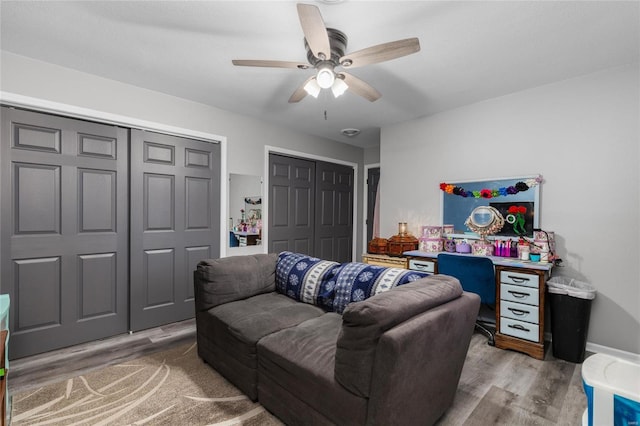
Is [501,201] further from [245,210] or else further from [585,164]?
[245,210]

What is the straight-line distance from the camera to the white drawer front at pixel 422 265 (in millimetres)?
3123

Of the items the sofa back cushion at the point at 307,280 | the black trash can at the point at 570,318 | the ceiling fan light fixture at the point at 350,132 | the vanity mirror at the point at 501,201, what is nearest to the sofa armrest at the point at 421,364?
the sofa back cushion at the point at 307,280

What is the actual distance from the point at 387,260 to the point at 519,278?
1.31 m

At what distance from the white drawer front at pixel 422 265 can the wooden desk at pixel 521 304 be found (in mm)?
600

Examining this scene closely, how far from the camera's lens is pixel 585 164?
265cm

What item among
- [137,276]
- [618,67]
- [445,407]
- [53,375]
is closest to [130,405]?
[53,375]

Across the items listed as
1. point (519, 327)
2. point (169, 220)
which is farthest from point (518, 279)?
point (169, 220)

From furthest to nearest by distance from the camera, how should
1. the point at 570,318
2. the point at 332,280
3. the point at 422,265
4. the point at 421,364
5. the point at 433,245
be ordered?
the point at 433,245 → the point at 422,265 → the point at 570,318 → the point at 332,280 → the point at 421,364

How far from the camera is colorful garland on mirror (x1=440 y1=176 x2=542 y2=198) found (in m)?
2.91

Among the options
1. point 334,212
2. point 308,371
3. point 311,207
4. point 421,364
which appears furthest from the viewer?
point 334,212

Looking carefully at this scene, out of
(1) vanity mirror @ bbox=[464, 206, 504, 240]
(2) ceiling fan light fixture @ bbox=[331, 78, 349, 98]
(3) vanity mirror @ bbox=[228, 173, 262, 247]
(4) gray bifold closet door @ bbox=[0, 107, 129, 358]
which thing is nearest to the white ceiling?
(2) ceiling fan light fixture @ bbox=[331, 78, 349, 98]

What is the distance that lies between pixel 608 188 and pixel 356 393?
279 centimetres

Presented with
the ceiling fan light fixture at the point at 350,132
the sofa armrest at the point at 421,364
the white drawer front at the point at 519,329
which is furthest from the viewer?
the ceiling fan light fixture at the point at 350,132

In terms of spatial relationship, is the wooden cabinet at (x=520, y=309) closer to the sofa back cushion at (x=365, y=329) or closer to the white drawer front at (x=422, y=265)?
the white drawer front at (x=422, y=265)
